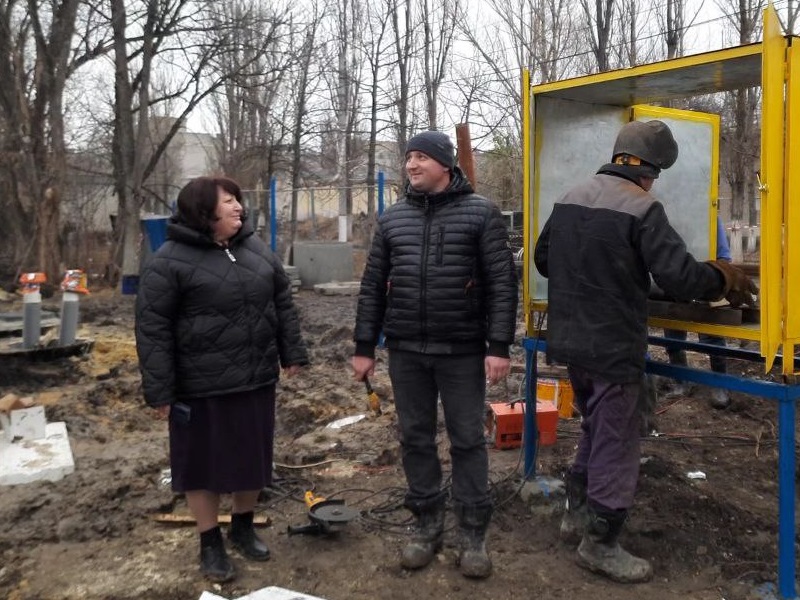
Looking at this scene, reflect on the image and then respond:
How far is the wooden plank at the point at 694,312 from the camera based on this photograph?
127 inches

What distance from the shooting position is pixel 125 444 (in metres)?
5.51

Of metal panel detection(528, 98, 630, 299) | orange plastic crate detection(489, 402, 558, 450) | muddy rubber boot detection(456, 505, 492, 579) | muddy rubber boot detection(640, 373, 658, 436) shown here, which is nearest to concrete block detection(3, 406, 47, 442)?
orange plastic crate detection(489, 402, 558, 450)

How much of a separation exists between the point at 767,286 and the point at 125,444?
451cm

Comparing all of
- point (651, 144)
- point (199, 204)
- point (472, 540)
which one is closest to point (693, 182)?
point (651, 144)

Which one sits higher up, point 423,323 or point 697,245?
point 697,245

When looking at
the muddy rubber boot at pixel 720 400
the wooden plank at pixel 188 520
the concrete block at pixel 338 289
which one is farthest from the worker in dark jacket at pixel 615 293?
the concrete block at pixel 338 289

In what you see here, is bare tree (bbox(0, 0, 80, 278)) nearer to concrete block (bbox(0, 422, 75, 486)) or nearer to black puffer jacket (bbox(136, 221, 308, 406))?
concrete block (bbox(0, 422, 75, 486))

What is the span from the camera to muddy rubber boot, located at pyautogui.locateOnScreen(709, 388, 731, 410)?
5.98 m

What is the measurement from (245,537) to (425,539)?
0.87m

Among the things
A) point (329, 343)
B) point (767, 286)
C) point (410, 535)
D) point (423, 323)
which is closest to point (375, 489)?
point (410, 535)

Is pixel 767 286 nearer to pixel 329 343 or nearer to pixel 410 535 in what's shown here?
pixel 410 535

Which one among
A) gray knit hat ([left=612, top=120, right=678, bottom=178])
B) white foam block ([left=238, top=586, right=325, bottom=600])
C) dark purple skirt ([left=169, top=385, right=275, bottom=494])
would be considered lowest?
white foam block ([left=238, top=586, right=325, bottom=600])

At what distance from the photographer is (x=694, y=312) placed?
3387 mm

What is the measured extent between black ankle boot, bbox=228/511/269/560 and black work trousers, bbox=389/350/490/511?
29.3 inches
